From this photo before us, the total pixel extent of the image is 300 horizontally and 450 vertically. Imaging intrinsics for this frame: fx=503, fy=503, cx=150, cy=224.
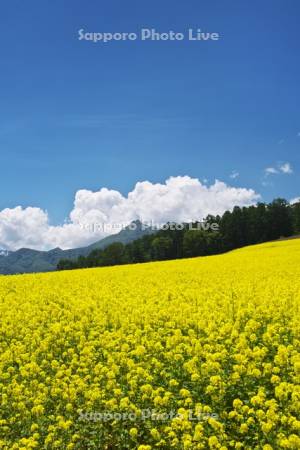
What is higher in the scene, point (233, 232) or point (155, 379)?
point (233, 232)

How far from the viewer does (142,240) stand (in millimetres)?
118875

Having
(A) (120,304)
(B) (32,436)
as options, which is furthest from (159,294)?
(B) (32,436)

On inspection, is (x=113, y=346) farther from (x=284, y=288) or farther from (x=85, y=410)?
(x=284, y=288)

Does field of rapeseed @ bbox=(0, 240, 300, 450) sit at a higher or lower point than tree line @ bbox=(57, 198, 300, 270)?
lower

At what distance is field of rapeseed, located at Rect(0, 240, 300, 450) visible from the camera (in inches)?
313

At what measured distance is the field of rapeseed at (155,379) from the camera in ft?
26.1

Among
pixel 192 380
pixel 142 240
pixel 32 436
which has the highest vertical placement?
pixel 142 240

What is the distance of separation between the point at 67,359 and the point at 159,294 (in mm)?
6923

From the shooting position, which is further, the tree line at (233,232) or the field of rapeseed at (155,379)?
the tree line at (233,232)

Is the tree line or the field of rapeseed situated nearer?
the field of rapeseed

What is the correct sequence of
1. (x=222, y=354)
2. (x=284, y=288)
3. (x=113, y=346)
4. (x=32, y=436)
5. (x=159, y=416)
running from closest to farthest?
(x=159, y=416) < (x=32, y=436) < (x=222, y=354) < (x=113, y=346) < (x=284, y=288)

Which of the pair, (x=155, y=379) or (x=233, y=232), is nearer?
(x=155, y=379)

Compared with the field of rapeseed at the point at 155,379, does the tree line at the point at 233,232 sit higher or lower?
higher

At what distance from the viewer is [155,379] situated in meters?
9.65
